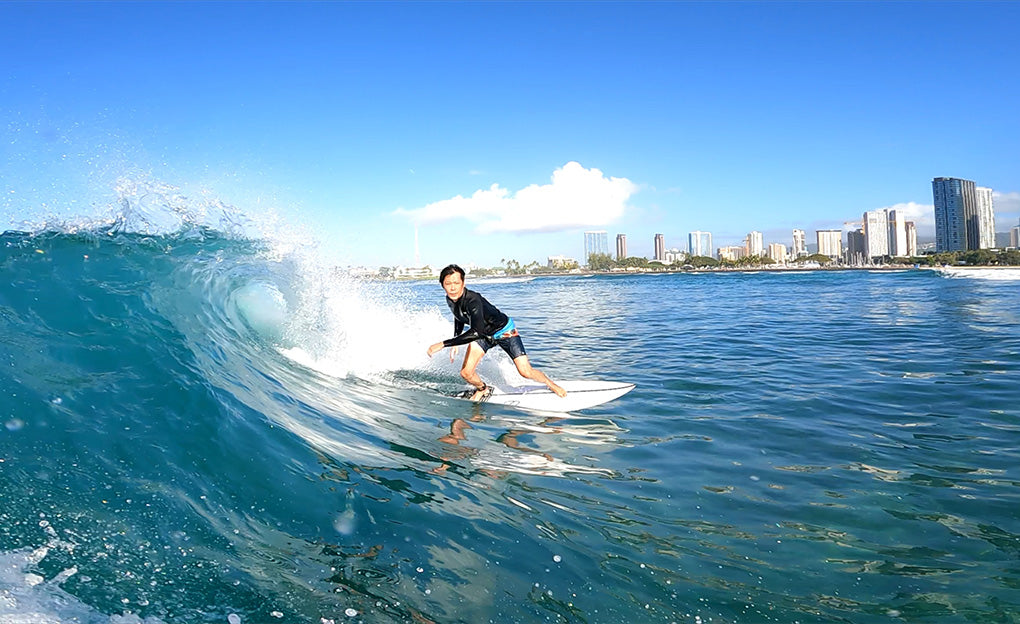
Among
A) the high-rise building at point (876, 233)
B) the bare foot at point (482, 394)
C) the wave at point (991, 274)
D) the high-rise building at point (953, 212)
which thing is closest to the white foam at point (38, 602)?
the bare foot at point (482, 394)

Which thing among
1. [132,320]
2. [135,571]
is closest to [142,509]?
[135,571]

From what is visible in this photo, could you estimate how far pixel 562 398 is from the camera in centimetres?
730

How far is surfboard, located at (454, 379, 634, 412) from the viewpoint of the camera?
7117mm

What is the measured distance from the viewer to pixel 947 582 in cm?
292

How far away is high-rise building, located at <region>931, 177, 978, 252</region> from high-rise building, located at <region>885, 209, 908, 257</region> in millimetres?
11909

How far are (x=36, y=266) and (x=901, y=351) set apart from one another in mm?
13810

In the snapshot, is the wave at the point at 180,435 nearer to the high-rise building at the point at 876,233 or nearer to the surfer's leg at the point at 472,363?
the surfer's leg at the point at 472,363

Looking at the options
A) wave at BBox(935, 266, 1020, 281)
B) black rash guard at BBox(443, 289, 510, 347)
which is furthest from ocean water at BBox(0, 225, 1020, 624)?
wave at BBox(935, 266, 1020, 281)

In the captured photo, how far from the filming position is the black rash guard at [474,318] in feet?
23.8

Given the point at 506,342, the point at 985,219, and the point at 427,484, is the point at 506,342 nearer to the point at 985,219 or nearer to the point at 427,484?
the point at 427,484

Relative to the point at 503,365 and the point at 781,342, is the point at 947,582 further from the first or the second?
the point at 781,342

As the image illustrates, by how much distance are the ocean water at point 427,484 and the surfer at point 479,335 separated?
0.61m

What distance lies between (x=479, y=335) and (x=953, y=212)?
19403 cm

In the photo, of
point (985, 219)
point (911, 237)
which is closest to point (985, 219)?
point (985, 219)
